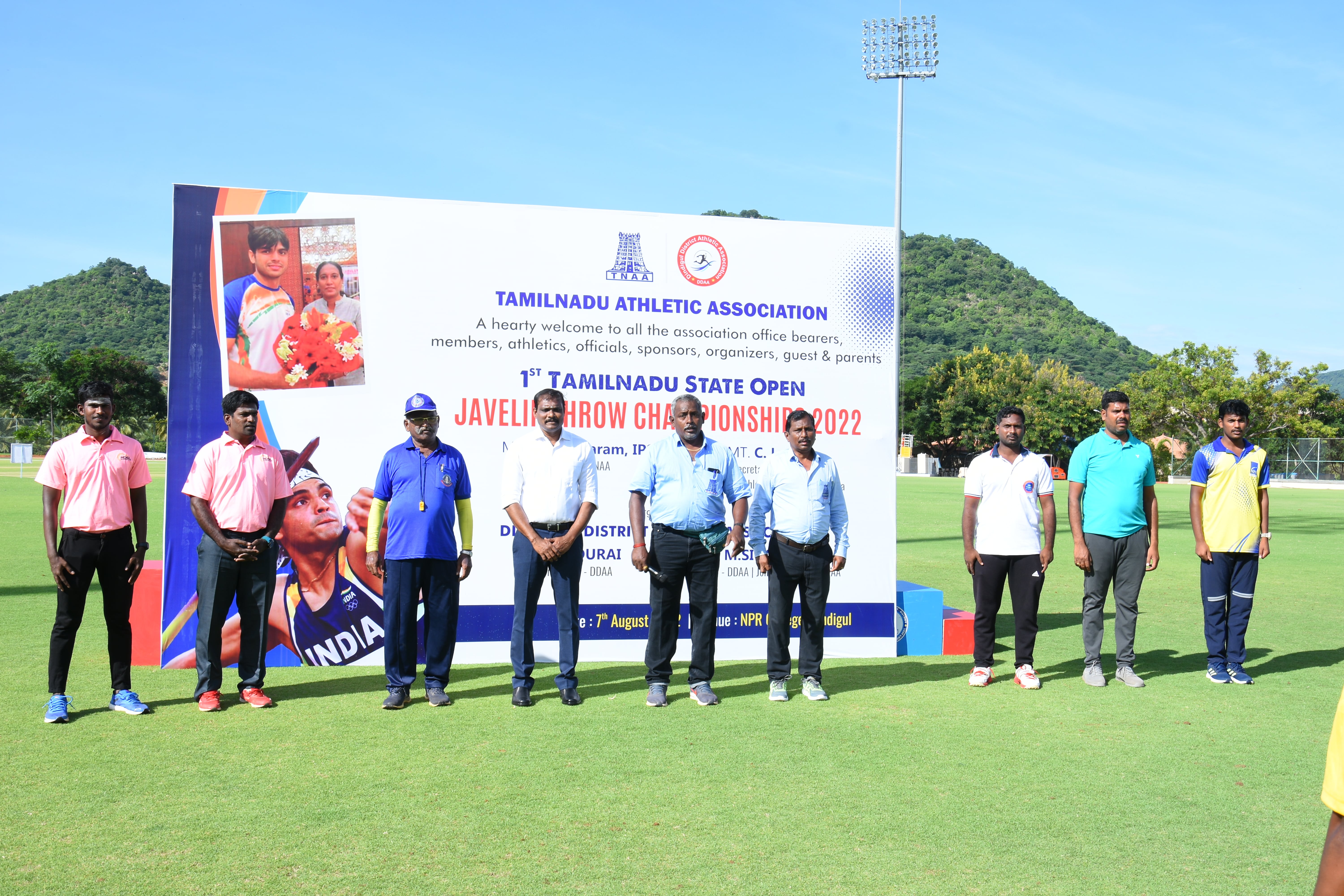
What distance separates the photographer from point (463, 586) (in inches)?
272

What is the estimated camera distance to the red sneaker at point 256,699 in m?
5.59

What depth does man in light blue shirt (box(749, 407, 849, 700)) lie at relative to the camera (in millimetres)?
6066

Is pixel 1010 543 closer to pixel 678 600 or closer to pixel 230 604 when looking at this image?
pixel 678 600

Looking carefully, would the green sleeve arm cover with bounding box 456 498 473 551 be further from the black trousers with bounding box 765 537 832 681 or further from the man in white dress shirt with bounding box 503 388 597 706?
the black trousers with bounding box 765 537 832 681

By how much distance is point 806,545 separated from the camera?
19.9ft

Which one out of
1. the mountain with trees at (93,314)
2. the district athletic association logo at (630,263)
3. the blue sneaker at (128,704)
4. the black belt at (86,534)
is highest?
the mountain with trees at (93,314)

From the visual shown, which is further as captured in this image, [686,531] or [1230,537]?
[1230,537]

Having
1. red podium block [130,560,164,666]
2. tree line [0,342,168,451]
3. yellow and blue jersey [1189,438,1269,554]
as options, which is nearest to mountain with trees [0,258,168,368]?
tree line [0,342,168,451]

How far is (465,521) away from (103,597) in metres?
1.94

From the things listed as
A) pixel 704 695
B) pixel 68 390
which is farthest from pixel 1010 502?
pixel 68 390

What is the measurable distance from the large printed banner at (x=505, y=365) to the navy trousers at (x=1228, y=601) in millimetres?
2085

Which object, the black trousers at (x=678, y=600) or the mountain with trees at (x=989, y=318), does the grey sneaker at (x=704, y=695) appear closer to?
the black trousers at (x=678, y=600)

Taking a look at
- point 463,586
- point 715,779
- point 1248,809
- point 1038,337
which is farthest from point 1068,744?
point 1038,337

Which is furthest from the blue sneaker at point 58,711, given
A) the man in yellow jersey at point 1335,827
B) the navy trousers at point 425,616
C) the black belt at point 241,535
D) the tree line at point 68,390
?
the tree line at point 68,390
